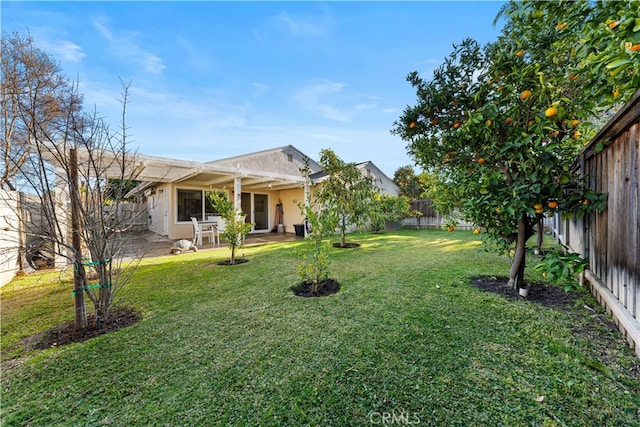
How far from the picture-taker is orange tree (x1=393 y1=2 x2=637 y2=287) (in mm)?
2367

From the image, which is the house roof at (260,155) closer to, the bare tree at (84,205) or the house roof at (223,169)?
the house roof at (223,169)

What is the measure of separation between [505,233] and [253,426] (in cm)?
363

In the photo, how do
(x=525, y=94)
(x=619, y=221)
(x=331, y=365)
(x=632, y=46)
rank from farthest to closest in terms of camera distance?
(x=525, y=94), (x=619, y=221), (x=331, y=365), (x=632, y=46)

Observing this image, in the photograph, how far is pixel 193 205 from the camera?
11312mm

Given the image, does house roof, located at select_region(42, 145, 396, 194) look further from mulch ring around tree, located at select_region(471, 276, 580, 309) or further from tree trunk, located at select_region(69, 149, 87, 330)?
mulch ring around tree, located at select_region(471, 276, 580, 309)

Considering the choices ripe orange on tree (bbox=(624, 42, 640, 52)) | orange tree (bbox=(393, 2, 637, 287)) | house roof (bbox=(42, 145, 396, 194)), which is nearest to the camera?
ripe orange on tree (bbox=(624, 42, 640, 52))

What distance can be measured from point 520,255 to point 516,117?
1.83 metres

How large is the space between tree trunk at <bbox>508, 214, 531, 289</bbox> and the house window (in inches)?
425

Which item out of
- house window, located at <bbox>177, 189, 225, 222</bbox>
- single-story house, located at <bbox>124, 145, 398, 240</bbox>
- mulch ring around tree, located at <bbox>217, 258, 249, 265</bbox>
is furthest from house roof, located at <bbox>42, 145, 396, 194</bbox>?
mulch ring around tree, located at <bbox>217, 258, 249, 265</bbox>

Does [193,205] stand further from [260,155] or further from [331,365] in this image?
[331,365]

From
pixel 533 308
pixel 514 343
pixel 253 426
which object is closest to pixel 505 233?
pixel 533 308

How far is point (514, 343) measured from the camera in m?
2.24

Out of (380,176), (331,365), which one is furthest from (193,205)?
(331,365)

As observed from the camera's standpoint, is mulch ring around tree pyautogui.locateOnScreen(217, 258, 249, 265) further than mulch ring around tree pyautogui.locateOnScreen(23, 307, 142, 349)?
Yes
